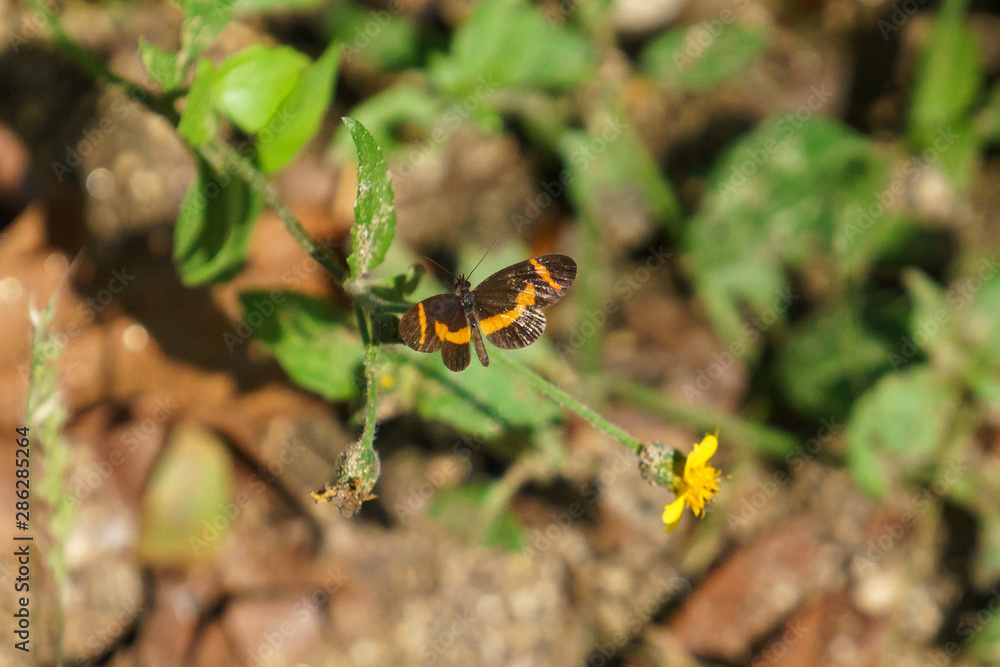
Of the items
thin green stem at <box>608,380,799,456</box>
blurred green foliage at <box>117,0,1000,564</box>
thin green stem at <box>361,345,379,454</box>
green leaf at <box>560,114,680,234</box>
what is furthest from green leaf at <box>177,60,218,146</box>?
thin green stem at <box>608,380,799,456</box>

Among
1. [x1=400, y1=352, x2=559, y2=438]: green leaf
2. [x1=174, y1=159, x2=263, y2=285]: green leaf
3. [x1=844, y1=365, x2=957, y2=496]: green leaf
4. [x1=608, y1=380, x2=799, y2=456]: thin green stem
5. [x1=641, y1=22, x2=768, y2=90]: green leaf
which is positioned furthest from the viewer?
[x1=641, y1=22, x2=768, y2=90]: green leaf

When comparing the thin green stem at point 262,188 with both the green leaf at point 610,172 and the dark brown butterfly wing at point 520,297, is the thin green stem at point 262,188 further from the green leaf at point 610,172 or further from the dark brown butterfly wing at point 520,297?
the green leaf at point 610,172

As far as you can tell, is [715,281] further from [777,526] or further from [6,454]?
[6,454]

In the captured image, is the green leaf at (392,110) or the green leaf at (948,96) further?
the green leaf at (948,96)

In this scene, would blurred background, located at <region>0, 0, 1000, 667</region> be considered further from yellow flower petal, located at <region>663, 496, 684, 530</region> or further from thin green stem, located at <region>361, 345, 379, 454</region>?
thin green stem, located at <region>361, 345, 379, 454</region>

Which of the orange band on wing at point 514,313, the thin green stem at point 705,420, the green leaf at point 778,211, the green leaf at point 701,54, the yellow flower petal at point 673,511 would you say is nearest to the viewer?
the orange band on wing at point 514,313

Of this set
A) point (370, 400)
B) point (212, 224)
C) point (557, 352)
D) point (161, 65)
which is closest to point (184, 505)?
point (212, 224)

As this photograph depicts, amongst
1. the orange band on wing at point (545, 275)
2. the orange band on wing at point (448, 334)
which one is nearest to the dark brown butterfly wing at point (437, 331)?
the orange band on wing at point (448, 334)
